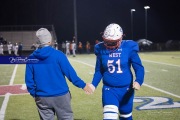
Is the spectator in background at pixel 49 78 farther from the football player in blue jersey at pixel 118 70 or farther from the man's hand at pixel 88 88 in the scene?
the football player in blue jersey at pixel 118 70

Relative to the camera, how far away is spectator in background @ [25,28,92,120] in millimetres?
4742

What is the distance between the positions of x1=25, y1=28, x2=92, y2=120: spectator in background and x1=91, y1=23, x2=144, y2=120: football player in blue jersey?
2.42 ft

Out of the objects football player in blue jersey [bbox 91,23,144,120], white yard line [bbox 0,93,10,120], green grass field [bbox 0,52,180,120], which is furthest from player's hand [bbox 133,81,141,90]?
white yard line [bbox 0,93,10,120]

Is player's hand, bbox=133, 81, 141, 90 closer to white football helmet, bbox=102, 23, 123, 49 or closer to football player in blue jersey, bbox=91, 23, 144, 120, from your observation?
football player in blue jersey, bbox=91, 23, 144, 120

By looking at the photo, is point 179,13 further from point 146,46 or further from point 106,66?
point 106,66

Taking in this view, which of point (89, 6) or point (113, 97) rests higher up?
point (89, 6)

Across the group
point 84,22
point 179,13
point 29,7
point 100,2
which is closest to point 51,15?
point 29,7

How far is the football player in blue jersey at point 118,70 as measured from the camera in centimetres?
524

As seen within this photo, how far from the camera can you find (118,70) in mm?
5332

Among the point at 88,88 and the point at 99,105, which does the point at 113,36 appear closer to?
the point at 88,88

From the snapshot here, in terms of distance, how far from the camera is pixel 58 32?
215 ft

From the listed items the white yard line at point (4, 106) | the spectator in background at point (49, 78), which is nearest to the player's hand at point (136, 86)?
the spectator in background at point (49, 78)

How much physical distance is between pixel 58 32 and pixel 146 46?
1881cm

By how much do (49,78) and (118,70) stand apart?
117 cm
